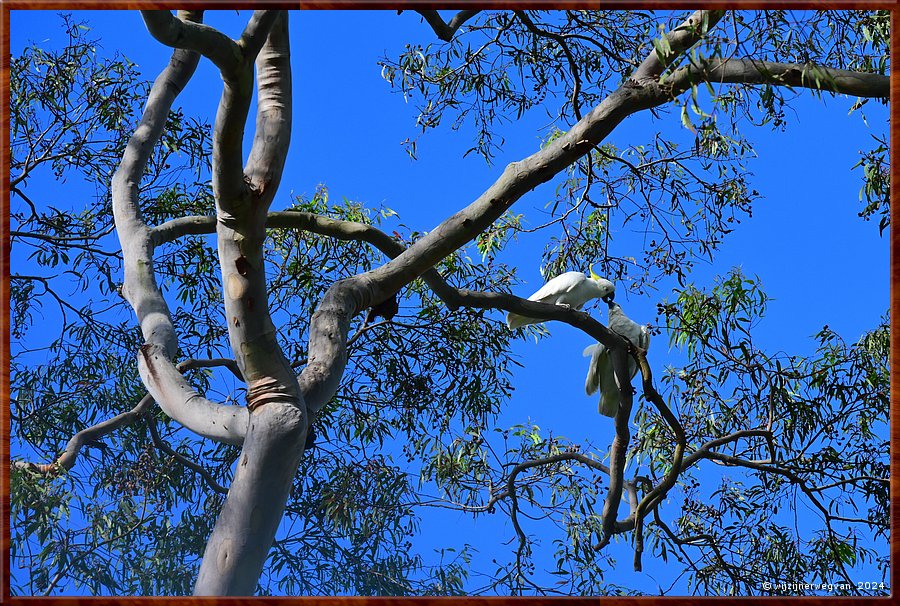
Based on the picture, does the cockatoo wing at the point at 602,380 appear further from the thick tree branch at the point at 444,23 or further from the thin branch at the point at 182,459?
the thin branch at the point at 182,459

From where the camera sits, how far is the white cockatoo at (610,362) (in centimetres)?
297

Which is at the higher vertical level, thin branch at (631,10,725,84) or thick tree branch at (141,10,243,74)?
thin branch at (631,10,725,84)

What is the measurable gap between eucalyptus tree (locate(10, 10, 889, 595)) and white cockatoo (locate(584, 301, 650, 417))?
0.12m

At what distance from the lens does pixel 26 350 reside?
149 inches

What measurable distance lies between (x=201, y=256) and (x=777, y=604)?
8.82ft

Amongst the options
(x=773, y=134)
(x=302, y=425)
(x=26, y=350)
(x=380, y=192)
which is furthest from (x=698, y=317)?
(x=26, y=350)

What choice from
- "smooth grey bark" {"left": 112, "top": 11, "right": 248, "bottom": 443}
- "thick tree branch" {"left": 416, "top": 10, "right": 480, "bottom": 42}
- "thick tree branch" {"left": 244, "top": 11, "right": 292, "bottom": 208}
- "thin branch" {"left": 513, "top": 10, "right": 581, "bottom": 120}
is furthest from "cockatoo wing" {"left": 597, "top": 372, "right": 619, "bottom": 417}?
"thick tree branch" {"left": 244, "top": 11, "right": 292, "bottom": 208}

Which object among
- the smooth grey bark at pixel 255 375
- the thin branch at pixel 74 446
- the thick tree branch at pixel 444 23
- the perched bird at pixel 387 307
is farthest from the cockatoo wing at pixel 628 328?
the thin branch at pixel 74 446

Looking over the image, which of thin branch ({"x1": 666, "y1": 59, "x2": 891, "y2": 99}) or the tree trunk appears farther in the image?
thin branch ({"x1": 666, "y1": 59, "x2": 891, "y2": 99})

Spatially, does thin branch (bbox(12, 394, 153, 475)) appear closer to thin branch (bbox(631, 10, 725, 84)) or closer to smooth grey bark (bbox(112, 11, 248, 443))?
smooth grey bark (bbox(112, 11, 248, 443))

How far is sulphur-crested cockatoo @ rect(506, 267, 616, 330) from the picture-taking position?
2988mm

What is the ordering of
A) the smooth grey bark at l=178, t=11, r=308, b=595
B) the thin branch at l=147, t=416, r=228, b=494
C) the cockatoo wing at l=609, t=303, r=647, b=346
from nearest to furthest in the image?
the smooth grey bark at l=178, t=11, r=308, b=595, the cockatoo wing at l=609, t=303, r=647, b=346, the thin branch at l=147, t=416, r=228, b=494

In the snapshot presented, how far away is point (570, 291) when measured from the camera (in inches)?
118

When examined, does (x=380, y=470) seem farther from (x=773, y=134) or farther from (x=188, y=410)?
(x=773, y=134)
